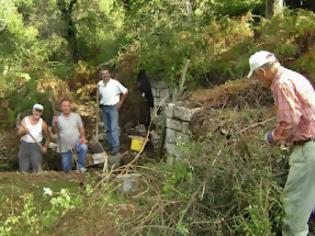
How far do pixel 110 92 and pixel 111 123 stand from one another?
0.64 metres

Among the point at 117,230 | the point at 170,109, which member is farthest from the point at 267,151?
the point at 170,109

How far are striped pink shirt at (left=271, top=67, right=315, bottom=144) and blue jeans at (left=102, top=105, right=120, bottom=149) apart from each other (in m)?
6.91

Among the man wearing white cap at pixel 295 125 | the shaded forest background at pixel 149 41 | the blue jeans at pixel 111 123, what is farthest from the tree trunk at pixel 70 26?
the man wearing white cap at pixel 295 125

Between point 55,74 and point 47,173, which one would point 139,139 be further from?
point 55,74

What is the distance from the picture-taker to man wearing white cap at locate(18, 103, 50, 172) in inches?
392

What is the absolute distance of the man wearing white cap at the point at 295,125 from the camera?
445 cm

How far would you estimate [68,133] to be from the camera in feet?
33.1

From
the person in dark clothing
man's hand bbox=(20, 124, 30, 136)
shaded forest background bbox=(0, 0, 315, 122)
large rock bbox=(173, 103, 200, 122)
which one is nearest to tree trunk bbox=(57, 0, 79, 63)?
shaded forest background bbox=(0, 0, 315, 122)

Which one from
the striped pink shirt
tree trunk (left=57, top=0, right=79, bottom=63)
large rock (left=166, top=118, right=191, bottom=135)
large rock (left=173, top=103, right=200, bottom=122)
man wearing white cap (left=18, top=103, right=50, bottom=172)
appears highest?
tree trunk (left=57, top=0, right=79, bottom=63)

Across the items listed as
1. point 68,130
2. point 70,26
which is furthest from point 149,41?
point 70,26

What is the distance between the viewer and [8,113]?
13680mm

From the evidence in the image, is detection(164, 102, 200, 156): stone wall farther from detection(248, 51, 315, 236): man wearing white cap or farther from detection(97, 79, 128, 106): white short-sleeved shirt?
detection(248, 51, 315, 236): man wearing white cap

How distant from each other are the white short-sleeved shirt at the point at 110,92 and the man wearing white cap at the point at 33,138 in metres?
1.40

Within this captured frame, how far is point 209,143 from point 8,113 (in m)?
8.66
